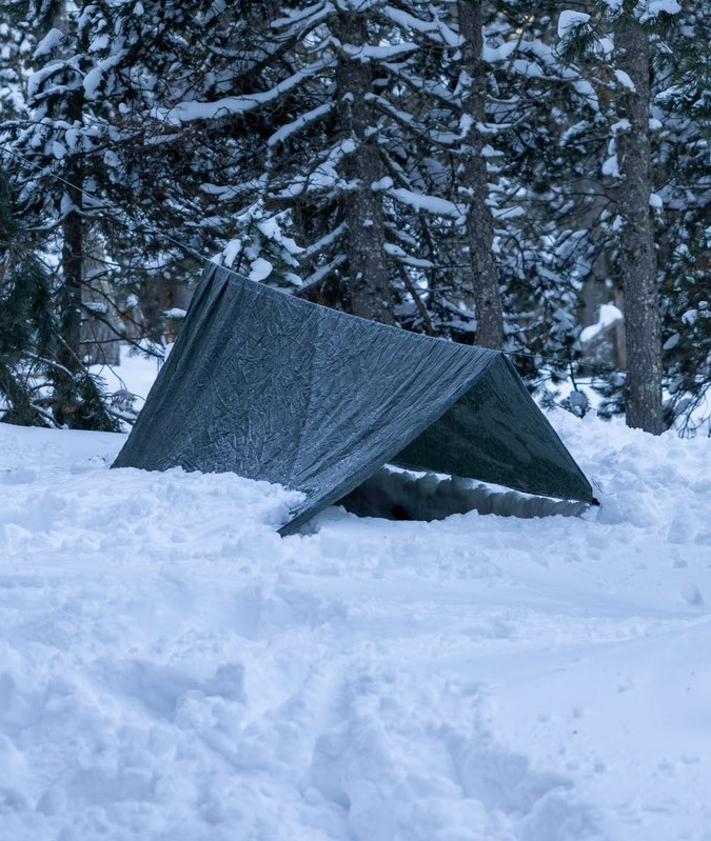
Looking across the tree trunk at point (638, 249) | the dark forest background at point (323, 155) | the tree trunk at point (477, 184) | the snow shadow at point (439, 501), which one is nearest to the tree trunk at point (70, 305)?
the dark forest background at point (323, 155)

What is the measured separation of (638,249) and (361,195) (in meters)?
2.69

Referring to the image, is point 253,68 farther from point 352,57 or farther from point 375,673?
point 375,673

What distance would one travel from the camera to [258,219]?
858cm

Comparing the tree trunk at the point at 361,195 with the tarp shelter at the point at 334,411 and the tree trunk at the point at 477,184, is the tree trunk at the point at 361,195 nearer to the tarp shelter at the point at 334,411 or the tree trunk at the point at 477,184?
the tree trunk at the point at 477,184

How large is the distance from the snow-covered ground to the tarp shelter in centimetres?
55

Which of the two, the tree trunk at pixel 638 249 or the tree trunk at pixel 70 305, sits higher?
the tree trunk at pixel 638 249

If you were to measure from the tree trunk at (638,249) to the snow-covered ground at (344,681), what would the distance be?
16.9 ft

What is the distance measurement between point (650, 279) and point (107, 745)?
838cm

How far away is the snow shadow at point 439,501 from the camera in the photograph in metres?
5.99

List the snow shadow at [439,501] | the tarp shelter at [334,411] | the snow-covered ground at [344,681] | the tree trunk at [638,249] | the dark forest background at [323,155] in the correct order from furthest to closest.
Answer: the tree trunk at [638,249] < the dark forest background at [323,155] < the snow shadow at [439,501] < the tarp shelter at [334,411] < the snow-covered ground at [344,681]

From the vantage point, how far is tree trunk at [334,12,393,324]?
9.59m

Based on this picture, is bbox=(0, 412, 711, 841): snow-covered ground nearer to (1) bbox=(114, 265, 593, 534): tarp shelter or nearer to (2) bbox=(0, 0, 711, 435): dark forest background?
(1) bbox=(114, 265, 593, 534): tarp shelter

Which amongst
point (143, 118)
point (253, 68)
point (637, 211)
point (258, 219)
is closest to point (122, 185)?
point (143, 118)

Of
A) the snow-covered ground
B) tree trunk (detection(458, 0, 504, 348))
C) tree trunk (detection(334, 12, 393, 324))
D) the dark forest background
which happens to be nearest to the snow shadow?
the snow-covered ground
